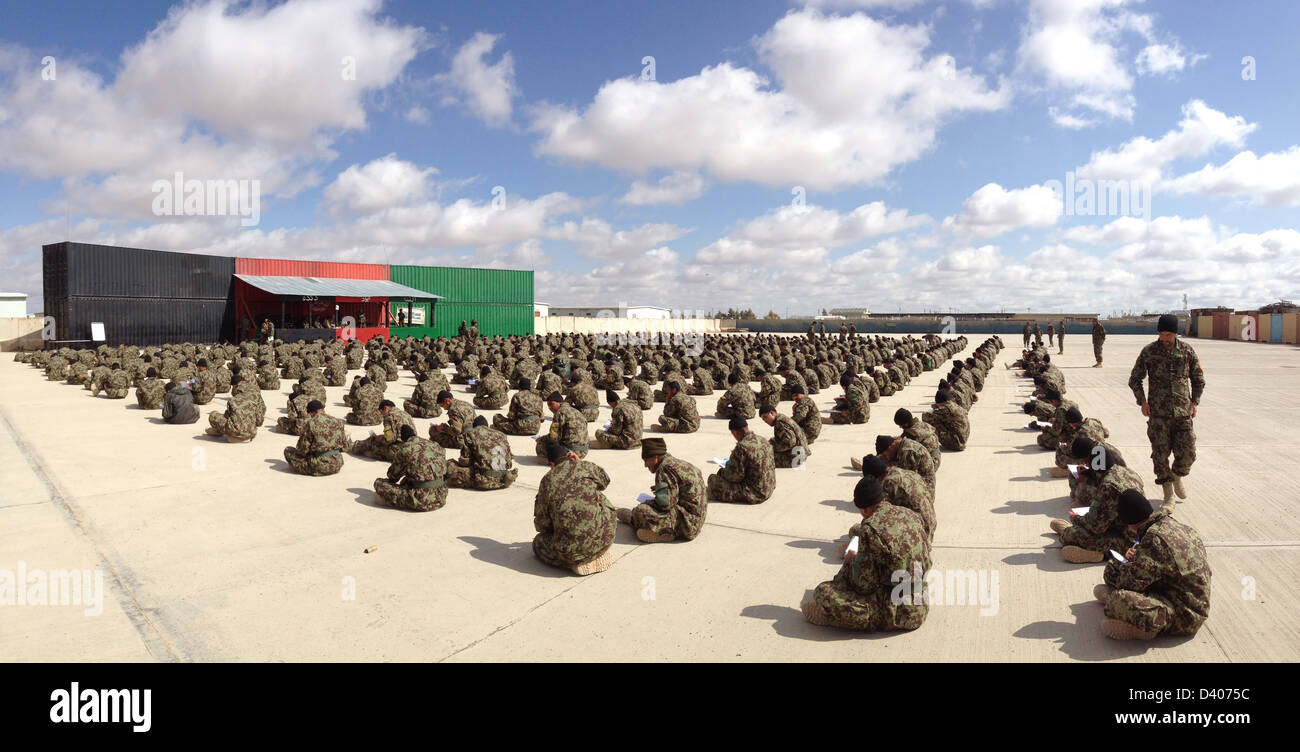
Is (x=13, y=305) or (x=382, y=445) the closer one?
(x=382, y=445)

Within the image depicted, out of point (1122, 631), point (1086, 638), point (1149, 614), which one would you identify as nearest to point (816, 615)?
point (1086, 638)

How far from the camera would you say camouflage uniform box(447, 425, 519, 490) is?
9.38 meters

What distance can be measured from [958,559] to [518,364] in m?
17.1

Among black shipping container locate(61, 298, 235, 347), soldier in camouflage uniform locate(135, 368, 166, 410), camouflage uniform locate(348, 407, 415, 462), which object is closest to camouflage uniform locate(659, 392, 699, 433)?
camouflage uniform locate(348, 407, 415, 462)

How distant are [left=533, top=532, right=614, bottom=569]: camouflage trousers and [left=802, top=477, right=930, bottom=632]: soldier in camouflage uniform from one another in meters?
2.10

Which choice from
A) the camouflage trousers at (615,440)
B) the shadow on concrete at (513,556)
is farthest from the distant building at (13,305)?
the shadow on concrete at (513,556)

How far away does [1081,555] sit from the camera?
6.33 metres

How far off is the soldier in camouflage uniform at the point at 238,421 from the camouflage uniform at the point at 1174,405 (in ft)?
44.0

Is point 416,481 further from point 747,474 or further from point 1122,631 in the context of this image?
point 1122,631

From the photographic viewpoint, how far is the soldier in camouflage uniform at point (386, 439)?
10.0 m

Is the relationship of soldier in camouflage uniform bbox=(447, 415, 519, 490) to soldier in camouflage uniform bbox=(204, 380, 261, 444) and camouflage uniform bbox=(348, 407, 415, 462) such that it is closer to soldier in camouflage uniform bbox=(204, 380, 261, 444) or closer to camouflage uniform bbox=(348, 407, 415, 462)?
camouflage uniform bbox=(348, 407, 415, 462)

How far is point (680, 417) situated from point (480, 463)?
5.73m

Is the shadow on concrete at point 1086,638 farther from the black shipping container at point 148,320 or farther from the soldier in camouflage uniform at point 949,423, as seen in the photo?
the black shipping container at point 148,320
